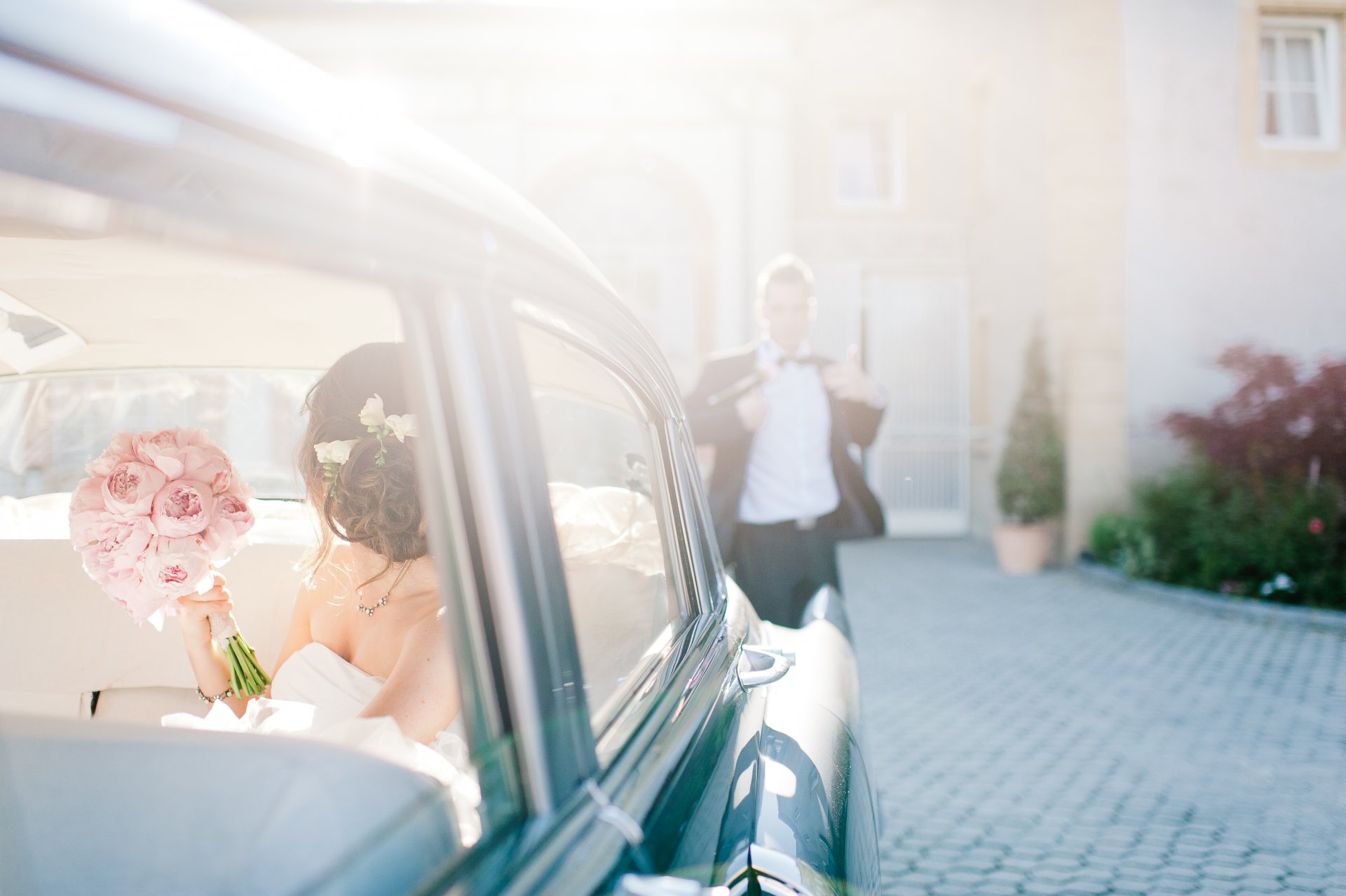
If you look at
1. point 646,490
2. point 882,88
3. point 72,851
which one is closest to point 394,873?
point 72,851

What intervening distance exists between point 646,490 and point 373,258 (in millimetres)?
1044

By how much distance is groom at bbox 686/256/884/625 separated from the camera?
412 centimetres

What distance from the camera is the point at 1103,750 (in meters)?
4.64

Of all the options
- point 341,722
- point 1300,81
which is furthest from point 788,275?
point 1300,81

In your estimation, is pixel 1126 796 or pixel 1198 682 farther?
pixel 1198 682

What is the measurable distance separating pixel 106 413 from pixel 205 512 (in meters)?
0.41

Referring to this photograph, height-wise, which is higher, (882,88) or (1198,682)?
(882,88)

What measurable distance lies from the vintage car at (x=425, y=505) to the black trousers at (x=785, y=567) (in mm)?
2328

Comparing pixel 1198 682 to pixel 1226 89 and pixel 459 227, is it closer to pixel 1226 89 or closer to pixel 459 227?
pixel 459 227

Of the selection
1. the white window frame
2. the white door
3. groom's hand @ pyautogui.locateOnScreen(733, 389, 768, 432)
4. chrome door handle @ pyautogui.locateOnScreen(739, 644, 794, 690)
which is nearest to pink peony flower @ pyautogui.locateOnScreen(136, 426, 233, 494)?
chrome door handle @ pyautogui.locateOnScreen(739, 644, 794, 690)

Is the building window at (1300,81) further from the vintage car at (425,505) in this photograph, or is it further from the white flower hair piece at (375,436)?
the white flower hair piece at (375,436)

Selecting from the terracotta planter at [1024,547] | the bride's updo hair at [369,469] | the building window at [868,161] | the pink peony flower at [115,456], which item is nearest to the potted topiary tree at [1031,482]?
the terracotta planter at [1024,547]

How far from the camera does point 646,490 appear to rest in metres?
1.73

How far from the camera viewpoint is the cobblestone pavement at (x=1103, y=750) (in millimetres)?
3434
